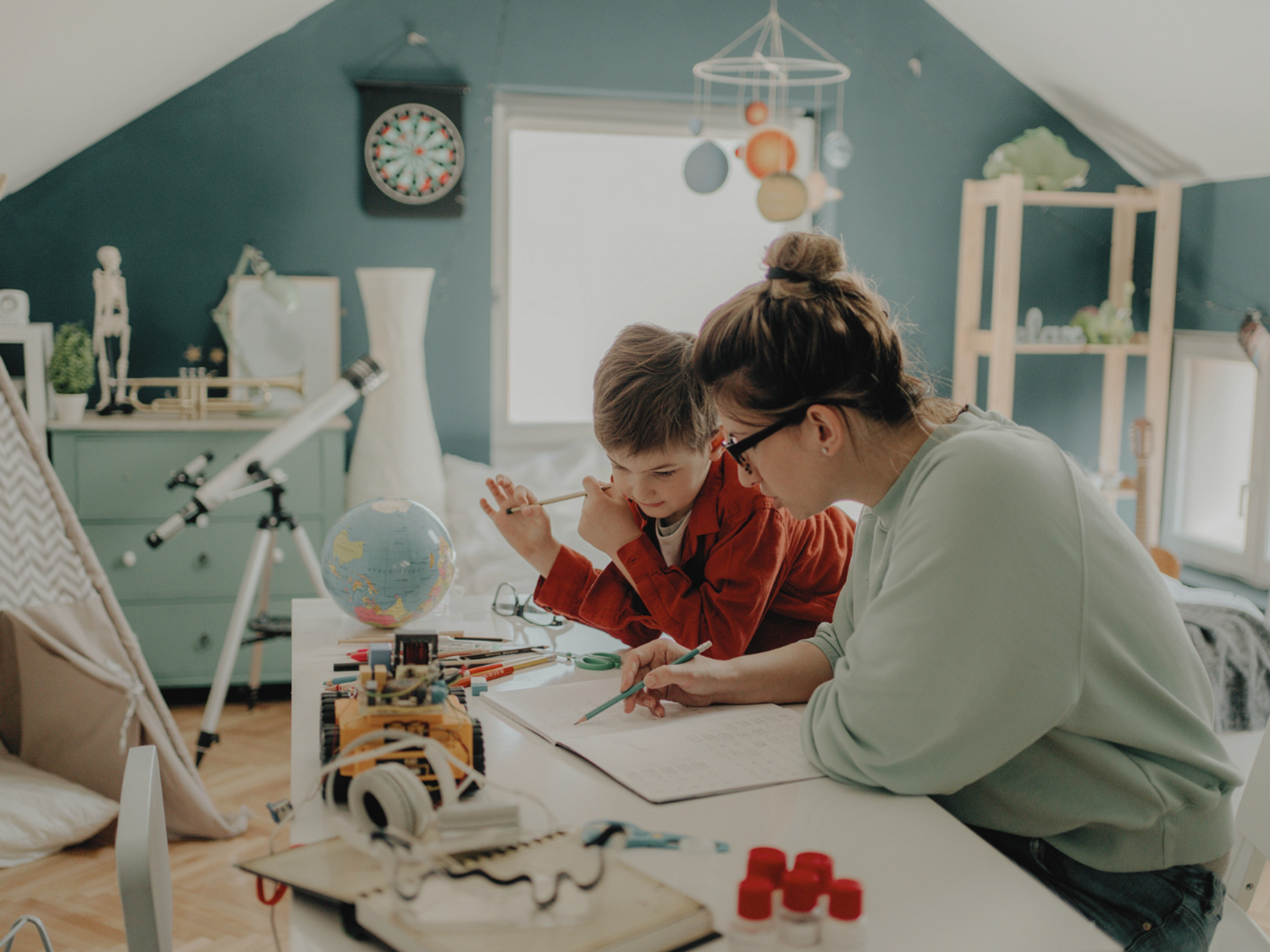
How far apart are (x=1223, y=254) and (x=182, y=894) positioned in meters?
3.64

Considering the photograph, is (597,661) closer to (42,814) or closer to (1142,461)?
(42,814)

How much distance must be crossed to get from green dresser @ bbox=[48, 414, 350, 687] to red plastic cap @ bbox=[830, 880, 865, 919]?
107 inches

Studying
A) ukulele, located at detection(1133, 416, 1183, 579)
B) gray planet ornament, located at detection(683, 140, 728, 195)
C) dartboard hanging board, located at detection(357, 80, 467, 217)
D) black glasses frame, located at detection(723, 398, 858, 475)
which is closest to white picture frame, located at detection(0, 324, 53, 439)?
dartboard hanging board, located at detection(357, 80, 467, 217)

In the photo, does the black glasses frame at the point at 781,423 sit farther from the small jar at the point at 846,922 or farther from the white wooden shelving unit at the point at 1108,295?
the white wooden shelving unit at the point at 1108,295

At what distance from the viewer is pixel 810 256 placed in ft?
3.59

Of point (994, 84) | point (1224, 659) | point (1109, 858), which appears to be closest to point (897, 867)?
point (1109, 858)

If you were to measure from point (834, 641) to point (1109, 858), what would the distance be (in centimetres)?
41

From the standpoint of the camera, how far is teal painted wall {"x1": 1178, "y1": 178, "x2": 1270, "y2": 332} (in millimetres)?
3568

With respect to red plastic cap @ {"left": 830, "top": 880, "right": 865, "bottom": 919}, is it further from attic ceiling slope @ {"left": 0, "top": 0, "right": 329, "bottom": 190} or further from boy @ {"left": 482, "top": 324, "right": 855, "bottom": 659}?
attic ceiling slope @ {"left": 0, "top": 0, "right": 329, "bottom": 190}

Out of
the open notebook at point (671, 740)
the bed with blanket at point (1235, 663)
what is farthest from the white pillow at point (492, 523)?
the open notebook at point (671, 740)

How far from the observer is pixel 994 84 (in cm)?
410

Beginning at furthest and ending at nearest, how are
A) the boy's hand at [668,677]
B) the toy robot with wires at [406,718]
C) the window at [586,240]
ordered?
the window at [586,240] → the boy's hand at [668,677] → the toy robot with wires at [406,718]

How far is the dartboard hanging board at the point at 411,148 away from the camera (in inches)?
144

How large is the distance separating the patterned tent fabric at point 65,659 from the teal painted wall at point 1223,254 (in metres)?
3.40
